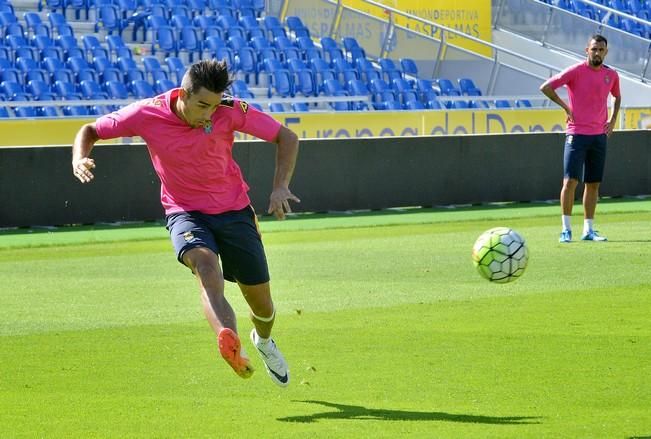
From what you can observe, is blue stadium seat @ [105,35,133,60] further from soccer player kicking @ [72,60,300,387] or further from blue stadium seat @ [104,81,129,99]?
soccer player kicking @ [72,60,300,387]

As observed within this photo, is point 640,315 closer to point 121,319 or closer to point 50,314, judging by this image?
point 121,319

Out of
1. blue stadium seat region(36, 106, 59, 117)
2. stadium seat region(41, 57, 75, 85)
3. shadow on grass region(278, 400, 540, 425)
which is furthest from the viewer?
stadium seat region(41, 57, 75, 85)

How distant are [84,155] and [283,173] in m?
1.18

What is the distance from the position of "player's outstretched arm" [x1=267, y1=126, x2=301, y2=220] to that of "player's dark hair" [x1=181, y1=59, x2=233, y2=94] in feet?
2.24

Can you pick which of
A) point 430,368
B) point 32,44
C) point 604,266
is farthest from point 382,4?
point 430,368

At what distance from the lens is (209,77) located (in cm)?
738

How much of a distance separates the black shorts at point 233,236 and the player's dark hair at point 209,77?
33.1 inches

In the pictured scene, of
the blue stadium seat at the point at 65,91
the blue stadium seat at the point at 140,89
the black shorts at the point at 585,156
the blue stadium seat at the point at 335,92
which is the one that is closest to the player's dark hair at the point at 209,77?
the black shorts at the point at 585,156

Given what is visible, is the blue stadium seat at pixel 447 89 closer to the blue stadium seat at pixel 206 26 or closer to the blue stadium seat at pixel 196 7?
the blue stadium seat at pixel 206 26

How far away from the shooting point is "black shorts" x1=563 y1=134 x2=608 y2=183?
1652 cm

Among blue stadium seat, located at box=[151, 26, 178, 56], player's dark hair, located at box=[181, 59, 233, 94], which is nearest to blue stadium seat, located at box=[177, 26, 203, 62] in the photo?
blue stadium seat, located at box=[151, 26, 178, 56]

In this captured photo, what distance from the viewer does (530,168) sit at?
78.0 ft

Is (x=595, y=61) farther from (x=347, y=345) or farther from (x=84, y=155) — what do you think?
(x=84, y=155)

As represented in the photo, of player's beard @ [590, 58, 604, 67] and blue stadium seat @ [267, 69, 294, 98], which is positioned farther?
blue stadium seat @ [267, 69, 294, 98]
